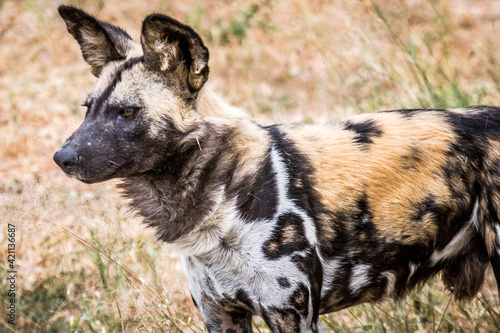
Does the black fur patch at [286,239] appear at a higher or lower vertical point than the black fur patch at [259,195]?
lower

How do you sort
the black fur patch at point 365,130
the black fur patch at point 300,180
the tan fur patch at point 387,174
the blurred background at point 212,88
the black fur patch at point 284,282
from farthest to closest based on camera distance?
1. the blurred background at point 212,88
2. the black fur patch at point 365,130
3. the tan fur patch at point 387,174
4. the black fur patch at point 300,180
5. the black fur patch at point 284,282

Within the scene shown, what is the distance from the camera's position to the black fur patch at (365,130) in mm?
2775

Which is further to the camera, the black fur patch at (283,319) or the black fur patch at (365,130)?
the black fur patch at (365,130)

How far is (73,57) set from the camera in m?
7.36

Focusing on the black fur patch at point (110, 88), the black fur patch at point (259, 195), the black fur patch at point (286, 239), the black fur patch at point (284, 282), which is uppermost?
the black fur patch at point (110, 88)

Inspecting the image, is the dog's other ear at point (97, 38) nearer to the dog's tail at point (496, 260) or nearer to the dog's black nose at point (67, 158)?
the dog's black nose at point (67, 158)

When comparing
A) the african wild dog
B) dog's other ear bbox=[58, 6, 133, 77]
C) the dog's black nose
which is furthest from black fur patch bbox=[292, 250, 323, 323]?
dog's other ear bbox=[58, 6, 133, 77]

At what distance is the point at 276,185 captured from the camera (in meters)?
2.53

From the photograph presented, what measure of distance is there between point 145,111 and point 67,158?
1.21 feet

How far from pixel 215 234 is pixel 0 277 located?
1662 mm

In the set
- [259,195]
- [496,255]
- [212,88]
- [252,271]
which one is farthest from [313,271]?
[212,88]

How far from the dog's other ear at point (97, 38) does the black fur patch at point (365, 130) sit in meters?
1.11

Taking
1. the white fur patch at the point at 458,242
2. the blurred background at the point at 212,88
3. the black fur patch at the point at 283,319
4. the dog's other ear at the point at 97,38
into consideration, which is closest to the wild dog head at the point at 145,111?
the dog's other ear at the point at 97,38

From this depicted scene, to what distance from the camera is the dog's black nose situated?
2430 millimetres
